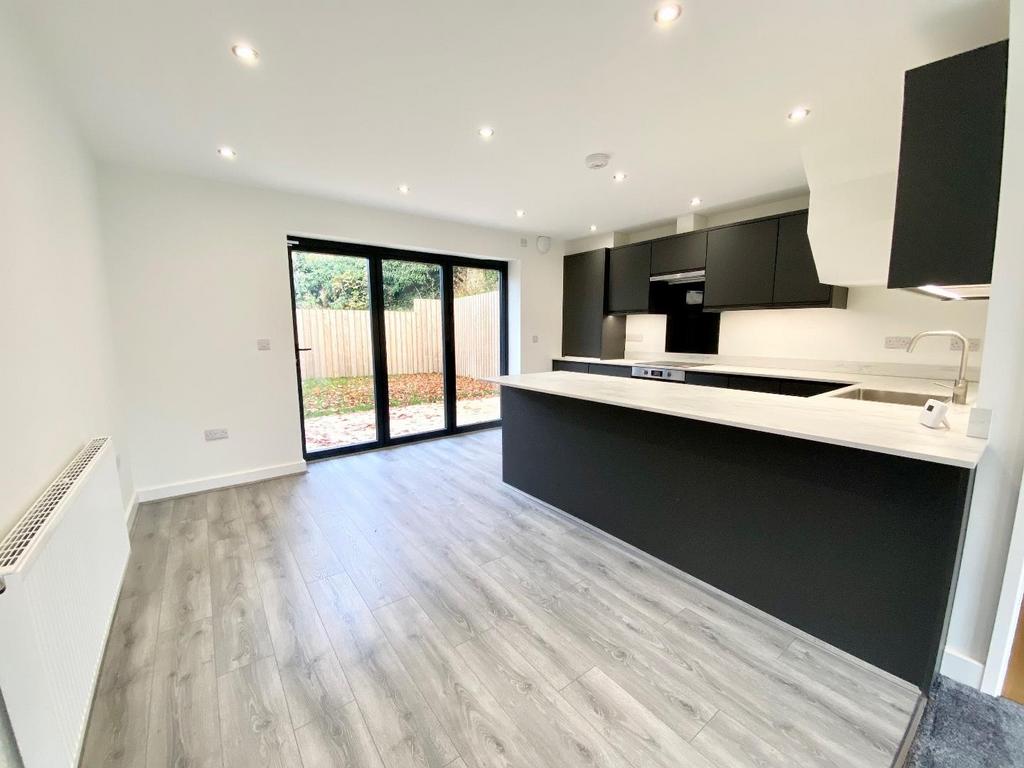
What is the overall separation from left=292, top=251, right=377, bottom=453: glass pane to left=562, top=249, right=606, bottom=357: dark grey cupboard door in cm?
263

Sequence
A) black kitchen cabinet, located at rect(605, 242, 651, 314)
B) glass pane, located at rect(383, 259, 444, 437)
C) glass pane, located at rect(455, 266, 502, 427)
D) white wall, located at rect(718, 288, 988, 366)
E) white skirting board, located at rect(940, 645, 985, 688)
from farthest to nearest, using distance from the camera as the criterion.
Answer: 1. glass pane, located at rect(455, 266, 502, 427)
2. black kitchen cabinet, located at rect(605, 242, 651, 314)
3. glass pane, located at rect(383, 259, 444, 437)
4. white wall, located at rect(718, 288, 988, 366)
5. white skirting board, located at rect(940, 645, 985, 688)

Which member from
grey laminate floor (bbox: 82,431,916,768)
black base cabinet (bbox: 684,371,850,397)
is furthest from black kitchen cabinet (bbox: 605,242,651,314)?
grey laminate floor (bbox: 82,431,916,768)

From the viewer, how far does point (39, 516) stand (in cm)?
→ 119

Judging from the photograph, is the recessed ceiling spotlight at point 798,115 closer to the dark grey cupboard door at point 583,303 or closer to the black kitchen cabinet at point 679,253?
the black kitchen cabinet at point 679,253

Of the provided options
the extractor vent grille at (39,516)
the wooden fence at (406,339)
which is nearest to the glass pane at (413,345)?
the wooden fence at (406,339)

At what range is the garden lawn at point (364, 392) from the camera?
12.9 ft

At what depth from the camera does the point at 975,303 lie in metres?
2.91

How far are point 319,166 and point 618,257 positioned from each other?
10.9ft

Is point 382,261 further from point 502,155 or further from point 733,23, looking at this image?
point 733,23

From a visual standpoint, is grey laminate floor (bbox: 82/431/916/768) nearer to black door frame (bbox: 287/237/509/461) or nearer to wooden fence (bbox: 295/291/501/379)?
black door frame (bbox: 287/237/509/461)

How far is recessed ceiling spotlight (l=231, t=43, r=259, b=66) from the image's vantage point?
164cm

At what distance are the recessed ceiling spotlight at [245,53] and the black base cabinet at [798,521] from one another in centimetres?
236

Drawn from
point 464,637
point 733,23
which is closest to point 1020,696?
point 464,637

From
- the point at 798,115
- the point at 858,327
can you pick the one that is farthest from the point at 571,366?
the point at 798,115
